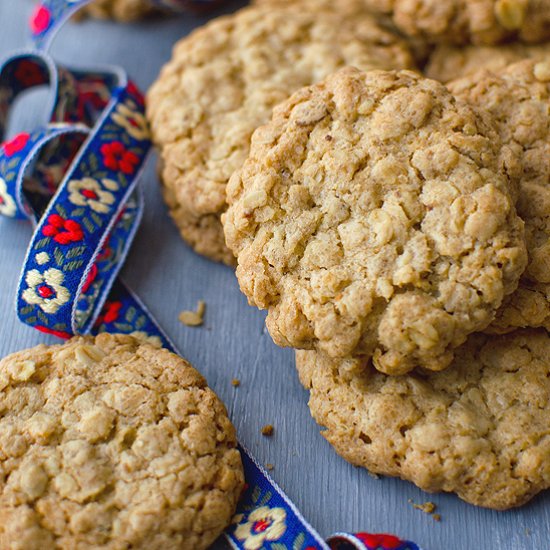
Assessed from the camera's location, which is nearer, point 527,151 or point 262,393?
point 527,151

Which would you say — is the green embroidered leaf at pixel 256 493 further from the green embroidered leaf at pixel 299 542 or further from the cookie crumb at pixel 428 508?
the cookie crumb at pixel 428 508

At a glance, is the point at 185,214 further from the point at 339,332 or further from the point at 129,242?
the point at 339,332

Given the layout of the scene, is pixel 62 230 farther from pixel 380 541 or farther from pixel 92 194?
pixel 380 541

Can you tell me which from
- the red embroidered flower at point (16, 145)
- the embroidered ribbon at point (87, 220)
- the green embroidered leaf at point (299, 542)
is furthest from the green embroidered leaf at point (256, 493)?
the red embroidered flower at point (16, 145)

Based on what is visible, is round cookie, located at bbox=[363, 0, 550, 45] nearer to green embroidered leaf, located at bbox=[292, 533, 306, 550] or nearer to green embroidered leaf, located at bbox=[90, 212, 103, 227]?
green embroidered leaf, located at bbox=[90, 212, 103, 227]

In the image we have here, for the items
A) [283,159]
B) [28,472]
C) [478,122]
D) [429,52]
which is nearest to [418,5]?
[429,52]

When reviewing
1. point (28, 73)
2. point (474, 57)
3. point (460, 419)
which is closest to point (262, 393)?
point (460, 419)

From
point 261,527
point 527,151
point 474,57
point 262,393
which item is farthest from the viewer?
point 474,57

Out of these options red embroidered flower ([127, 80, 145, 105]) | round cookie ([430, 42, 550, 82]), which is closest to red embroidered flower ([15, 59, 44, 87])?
red embroidered flower ([127, 80, 145, 105])
